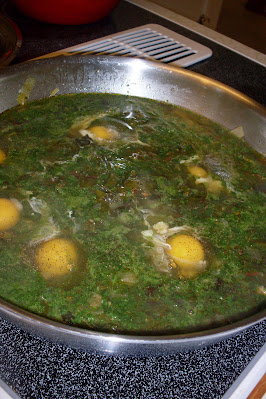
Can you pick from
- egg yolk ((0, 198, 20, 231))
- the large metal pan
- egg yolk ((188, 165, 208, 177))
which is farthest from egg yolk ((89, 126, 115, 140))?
egg yolk ((0, 198, 20, 231))

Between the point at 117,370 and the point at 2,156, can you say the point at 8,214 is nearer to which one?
the point at 2,156

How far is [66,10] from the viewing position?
230 centimetres

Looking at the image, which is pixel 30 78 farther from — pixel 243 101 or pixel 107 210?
pixel 243 101

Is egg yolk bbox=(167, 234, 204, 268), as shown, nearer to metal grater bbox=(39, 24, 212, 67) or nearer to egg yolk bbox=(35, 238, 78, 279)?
egg yolk bbox=(35, 238, 78, 279)

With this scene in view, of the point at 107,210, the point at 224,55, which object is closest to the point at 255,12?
the point at 224,55

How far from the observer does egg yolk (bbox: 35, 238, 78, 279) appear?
1.26 meters

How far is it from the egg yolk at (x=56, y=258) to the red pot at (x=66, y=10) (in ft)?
4.92

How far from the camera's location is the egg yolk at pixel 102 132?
1.78m

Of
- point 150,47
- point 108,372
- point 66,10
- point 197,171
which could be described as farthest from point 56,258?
point 66,10

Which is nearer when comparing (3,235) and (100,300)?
(100,300)

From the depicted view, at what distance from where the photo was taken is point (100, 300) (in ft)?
3.91

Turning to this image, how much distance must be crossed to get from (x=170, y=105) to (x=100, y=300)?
41.9 inches

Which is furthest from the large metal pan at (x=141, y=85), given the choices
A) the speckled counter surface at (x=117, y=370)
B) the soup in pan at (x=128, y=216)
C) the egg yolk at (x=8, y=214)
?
the speckled counter surface at (x=117, y=370)

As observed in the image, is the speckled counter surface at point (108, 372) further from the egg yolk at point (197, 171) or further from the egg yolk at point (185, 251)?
the egg yolk at point (197, 171)
